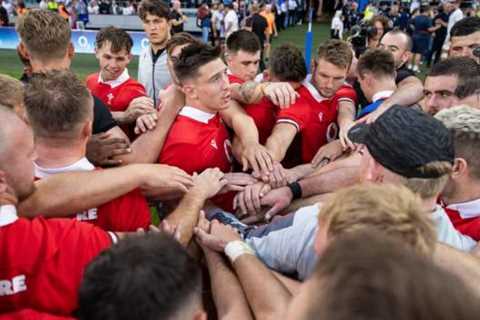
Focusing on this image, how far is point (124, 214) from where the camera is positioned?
90.3 inches

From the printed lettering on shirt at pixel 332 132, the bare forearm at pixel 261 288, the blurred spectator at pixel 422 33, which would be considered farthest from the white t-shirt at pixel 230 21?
the bare forearm at pixel 261 288

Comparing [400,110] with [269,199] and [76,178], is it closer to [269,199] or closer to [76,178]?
[269,199]

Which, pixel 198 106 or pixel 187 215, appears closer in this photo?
pixel 187 215

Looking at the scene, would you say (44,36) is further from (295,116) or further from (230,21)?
(230,21)

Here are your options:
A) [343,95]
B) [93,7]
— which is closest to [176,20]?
[343,95]

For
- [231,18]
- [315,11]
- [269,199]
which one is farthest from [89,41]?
[315,11]

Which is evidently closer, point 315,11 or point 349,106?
point 349,106

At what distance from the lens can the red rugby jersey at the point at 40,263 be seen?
1604 mm

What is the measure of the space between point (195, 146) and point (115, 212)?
3.04 feet

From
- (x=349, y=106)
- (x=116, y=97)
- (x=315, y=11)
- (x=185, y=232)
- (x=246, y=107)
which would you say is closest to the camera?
(x=185, y=232)

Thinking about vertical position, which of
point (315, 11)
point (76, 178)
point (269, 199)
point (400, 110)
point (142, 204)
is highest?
point (400, 110)

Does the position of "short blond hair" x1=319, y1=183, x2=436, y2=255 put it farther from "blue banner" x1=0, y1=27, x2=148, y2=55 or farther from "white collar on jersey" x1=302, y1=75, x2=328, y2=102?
"blue banner" x1=0, y1=27, x2=148, y2=55

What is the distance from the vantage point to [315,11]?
1314 inches

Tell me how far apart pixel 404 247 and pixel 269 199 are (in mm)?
1885
